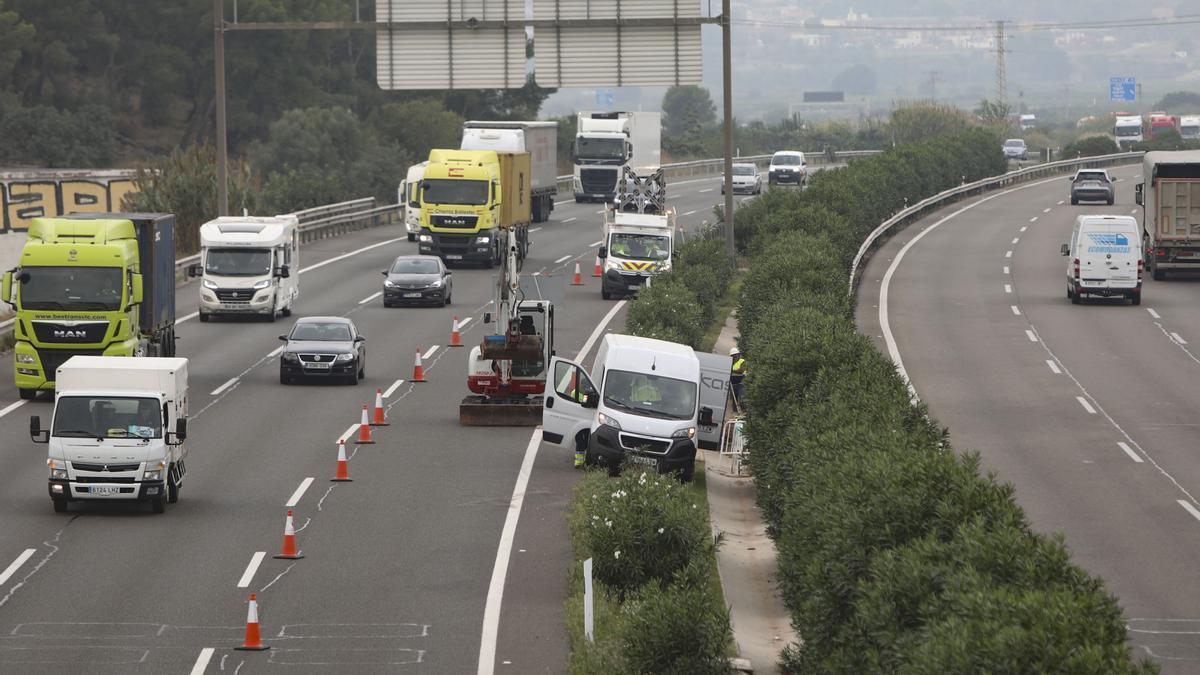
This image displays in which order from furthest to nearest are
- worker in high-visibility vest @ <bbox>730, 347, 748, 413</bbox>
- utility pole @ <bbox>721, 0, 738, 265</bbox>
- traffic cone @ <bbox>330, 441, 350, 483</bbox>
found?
utility pole @ <bbox>721, 0, 738, 265</bbox>
worker in high-visibility vest @ <bbox>730, 347, 748, 413</bbox>
traffic cone @ <bbox>330, 441, 350, 483</bbox>

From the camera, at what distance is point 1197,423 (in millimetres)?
36469

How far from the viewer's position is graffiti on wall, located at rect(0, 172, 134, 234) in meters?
81.3

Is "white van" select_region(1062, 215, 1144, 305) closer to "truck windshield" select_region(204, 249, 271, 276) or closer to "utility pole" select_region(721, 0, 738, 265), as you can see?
"utility pole" select_region(721, 0, 738, 265)

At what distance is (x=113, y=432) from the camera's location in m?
26.6

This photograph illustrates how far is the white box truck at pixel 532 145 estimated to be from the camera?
70750mm

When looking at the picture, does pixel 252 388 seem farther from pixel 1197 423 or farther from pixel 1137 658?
pixel 1137 658

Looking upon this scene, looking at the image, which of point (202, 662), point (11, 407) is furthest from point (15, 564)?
point (11, 407)

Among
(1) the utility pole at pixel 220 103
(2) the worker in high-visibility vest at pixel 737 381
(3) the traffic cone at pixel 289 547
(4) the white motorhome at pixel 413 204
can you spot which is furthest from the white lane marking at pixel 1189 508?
A: (4) the white motorhome at pixel 413 204

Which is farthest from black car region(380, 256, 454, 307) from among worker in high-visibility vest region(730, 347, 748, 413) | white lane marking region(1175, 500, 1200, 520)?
white lane marking region(1175, 500, 1200, 520)

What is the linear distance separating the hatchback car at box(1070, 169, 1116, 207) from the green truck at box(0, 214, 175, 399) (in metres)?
61.3

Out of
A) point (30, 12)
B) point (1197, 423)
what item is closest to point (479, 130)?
point (1197, 423)

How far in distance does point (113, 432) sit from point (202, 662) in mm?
7953

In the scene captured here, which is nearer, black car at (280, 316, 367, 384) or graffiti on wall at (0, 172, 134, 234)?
black car at (280, 316, 367, 384)

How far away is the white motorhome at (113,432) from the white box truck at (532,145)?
4124cm
